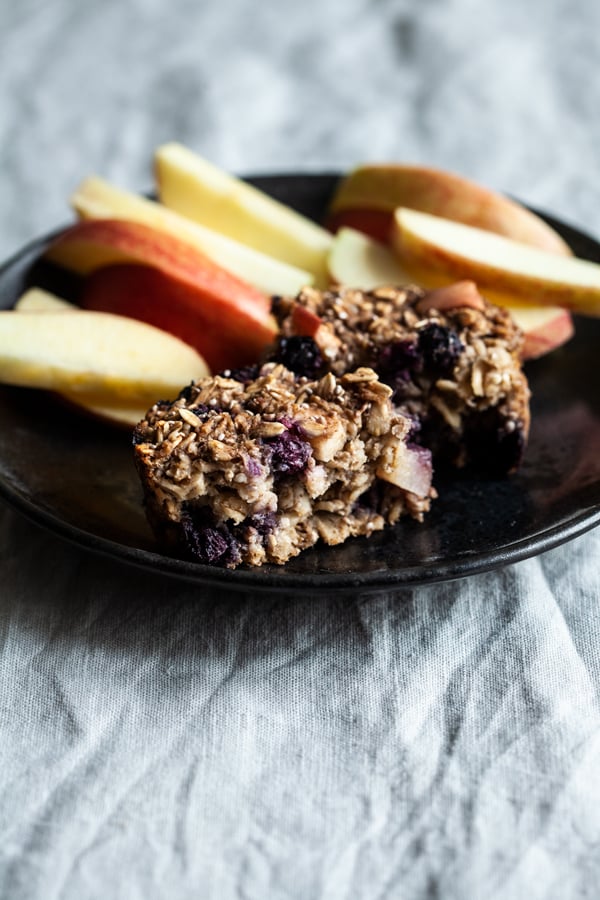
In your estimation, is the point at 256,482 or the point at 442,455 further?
the point at 442,455

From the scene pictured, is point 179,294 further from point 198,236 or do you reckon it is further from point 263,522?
→ point 263,522

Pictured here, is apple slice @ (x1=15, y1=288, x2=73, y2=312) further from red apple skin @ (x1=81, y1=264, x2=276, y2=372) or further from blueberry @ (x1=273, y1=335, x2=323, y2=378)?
blueberry @ (x1=273, y1=335, x2=323, y2=378)

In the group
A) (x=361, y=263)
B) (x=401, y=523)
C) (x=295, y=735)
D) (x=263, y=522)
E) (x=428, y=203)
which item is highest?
(x=428, y=203)

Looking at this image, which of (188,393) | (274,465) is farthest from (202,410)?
(274,465)

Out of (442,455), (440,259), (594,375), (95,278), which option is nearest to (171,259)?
(95,278)

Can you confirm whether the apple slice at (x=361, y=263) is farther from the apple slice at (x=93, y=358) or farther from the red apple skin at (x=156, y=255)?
the apple slice at (x=93, y=358)

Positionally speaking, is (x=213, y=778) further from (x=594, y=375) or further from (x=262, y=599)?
(x=594, y=375)
